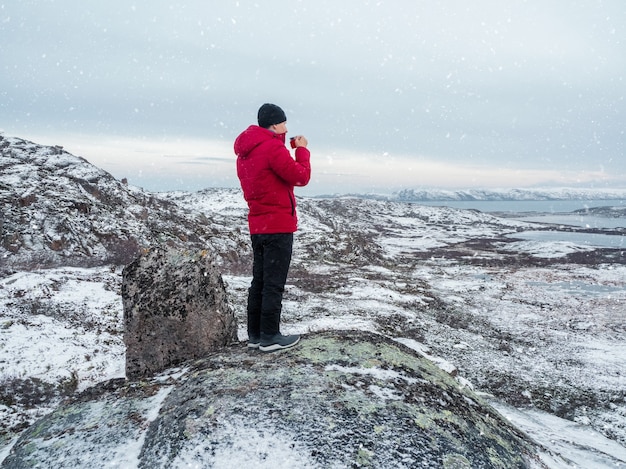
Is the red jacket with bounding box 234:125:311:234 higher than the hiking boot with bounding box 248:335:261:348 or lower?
higher

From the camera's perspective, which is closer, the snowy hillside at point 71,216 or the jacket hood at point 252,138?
the jacket hood at point 252,138

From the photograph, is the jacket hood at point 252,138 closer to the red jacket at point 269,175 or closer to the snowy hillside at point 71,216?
the red jacket at point 269,175

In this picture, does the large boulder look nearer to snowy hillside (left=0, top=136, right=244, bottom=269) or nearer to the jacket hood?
the jacket hood

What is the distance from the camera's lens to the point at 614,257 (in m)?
45.9

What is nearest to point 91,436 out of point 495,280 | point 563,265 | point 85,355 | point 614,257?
point 85,355

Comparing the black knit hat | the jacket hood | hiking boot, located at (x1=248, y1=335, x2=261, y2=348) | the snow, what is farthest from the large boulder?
the black knit hat

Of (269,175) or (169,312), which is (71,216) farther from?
(269,175)

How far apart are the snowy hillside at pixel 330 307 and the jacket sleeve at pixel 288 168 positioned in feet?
15.8

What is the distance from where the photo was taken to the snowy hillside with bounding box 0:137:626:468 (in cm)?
844

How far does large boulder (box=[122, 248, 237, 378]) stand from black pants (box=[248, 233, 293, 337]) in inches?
48.9

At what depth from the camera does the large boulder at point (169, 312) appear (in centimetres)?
632

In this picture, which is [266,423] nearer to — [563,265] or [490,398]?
[490,398]

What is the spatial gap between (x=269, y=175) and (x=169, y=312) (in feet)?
9.97

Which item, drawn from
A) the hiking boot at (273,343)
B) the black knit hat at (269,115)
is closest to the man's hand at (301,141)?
the black knit hat at (269,115)
